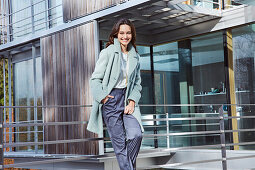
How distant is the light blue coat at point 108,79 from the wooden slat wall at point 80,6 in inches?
183

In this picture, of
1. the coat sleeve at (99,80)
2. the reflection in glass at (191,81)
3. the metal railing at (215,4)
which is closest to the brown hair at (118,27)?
the coat sleeve at (99,80)

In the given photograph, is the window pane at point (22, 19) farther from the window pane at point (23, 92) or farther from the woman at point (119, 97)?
the woman at point (119, 97)

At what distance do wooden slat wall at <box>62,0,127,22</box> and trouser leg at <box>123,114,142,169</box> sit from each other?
4918mm

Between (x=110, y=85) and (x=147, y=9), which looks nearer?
(x=110, y=85)

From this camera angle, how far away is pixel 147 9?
8.29 meters

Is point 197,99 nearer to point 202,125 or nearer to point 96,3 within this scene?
point 202,125

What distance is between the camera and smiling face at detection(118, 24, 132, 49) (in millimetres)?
3554

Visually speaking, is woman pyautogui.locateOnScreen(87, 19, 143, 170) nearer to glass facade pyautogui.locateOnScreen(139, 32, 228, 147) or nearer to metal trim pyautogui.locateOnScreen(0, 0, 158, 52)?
metal trim pyautogui.locateOnScreen(0, 0, 158, 52)

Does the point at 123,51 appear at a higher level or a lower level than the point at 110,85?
higher

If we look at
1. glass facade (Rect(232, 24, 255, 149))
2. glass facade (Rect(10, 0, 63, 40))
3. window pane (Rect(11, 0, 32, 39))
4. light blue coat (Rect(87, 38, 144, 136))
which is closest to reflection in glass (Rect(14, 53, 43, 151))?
window pane (Rect(11, 0, 32, 39))

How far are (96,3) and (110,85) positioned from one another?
5323mm

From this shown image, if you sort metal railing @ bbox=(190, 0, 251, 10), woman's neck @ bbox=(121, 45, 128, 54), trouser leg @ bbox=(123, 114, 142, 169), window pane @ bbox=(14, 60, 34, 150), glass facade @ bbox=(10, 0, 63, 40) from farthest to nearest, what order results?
window pane @ bbox=(14, 60, 34, 150), glass facade @ bbox=(10, 0, 63, 40), metal railing @ bbox=(190, 0, 251, 10), woman's neck @ bbox=(121, 45, 128, 54), trouser leg @ bbox=(123, 114, 142, 169)

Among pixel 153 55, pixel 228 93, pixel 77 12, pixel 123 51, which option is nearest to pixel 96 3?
pixel 77 12

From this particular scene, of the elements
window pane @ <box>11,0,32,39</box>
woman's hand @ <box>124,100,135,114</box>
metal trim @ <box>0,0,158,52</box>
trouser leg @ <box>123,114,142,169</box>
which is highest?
window pane @ <box>11,0,32,39</box>
